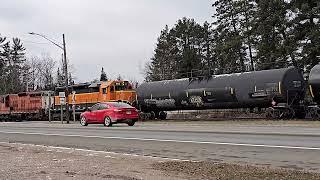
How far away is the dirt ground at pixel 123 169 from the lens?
9.16 metres

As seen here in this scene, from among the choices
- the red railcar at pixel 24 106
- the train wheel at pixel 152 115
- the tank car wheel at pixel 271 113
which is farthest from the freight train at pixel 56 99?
the tank car wheel at pixel 271 113

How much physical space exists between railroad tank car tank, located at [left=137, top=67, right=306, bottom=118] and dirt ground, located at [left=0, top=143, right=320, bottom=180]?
2080 centimetres

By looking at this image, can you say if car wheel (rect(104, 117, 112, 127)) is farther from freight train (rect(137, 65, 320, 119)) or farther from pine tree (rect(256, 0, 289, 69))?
pine tree (rect(256, 0, 289, 69))

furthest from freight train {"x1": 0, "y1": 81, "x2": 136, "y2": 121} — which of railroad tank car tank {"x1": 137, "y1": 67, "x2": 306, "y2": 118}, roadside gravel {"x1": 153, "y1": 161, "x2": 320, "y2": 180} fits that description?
roadside gravel {"x1": 153, "y1": 161, "x2": 320, "y2": 180}

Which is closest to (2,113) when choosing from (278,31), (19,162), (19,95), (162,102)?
(19,95)

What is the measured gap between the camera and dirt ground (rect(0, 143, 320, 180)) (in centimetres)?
916

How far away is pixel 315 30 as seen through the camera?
44688mm

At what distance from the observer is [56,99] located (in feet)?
166

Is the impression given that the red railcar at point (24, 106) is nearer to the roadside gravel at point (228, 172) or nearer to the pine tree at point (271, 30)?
the pine tree at point (271, 30)

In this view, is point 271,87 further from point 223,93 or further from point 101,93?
point 101,93

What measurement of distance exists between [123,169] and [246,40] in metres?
53.9

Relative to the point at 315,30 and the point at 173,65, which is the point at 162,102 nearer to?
the point at 315,30

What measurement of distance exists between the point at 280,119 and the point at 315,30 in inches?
650

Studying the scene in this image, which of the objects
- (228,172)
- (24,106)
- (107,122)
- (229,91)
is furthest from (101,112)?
(24,106)
